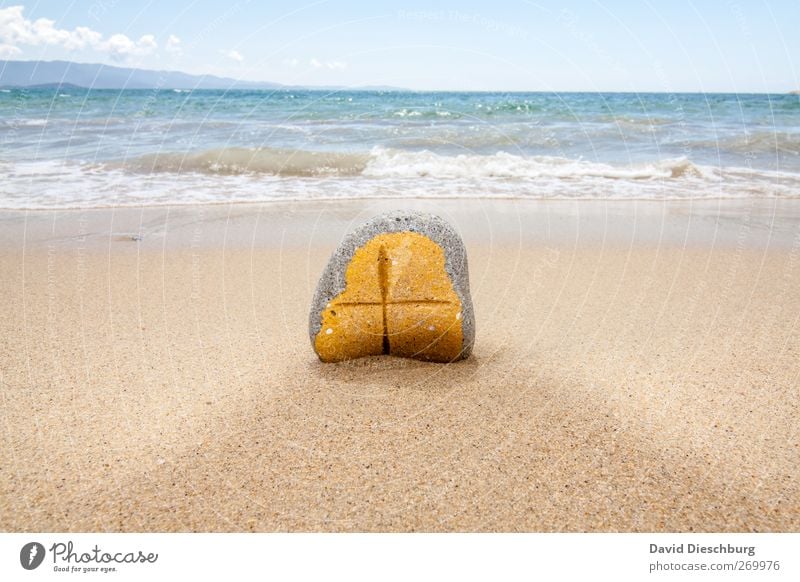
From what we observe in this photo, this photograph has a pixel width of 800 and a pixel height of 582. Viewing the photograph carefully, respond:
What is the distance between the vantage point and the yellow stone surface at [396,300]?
396 centimetres

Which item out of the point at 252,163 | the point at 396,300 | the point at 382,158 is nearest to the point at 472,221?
the point at 396,300

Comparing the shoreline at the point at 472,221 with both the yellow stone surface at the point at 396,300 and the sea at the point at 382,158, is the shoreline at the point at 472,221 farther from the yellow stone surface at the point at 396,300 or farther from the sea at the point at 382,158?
the yellow stone surface at the point at 396,300

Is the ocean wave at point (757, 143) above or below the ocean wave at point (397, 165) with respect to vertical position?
below

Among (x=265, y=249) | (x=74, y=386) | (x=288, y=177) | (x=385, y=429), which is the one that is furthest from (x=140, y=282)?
(x=288, y=177)

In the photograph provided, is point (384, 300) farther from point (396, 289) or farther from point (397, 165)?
point (397, 165)

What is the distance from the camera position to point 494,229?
9.05 metres

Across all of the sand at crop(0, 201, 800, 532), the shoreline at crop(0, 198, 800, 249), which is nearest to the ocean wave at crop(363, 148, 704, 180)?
the shoreline at crop(0, 198, 800, 249)

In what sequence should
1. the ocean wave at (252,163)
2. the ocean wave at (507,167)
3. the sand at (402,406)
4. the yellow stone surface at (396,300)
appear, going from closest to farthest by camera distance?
the sand at (402,406)
the yellow stone surface at (396,300)
the ocean wave at (507,167)
the ocean wave at (252,163)

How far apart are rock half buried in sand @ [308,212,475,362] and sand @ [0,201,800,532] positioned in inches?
9.7

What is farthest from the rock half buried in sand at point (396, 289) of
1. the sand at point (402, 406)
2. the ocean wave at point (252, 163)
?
the ocean wave at point (252, 163)

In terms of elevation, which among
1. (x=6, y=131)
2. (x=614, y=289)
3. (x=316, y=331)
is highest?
(x=6, y=131)

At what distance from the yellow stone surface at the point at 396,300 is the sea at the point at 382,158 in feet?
24.8
